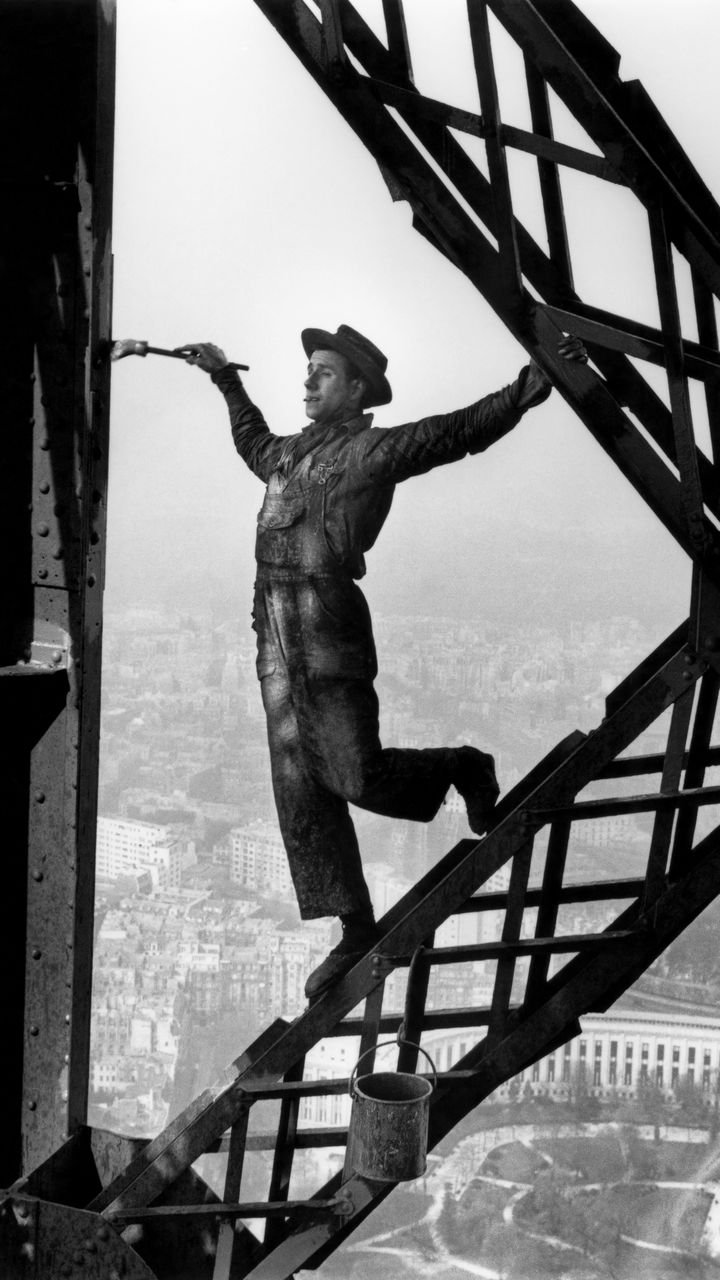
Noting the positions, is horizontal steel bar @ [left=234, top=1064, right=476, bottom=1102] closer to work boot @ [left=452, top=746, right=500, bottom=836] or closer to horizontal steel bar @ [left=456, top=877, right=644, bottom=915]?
horizontal steel bar @ [left=456, top=877, right=644, bottom=915]

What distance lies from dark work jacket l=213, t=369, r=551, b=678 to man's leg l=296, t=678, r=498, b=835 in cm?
12

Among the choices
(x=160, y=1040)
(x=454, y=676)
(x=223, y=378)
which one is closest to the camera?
(x=223, y=378)

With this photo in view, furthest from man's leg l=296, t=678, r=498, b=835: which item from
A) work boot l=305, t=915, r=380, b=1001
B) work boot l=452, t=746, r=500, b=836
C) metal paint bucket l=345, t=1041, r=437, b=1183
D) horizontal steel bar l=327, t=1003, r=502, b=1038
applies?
metal paint bucket l=345, t=1041, r=437, b=1183

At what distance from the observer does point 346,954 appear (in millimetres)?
5406

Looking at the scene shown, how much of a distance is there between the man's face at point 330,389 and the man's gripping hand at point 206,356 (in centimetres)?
47

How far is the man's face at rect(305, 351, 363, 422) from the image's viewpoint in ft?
18.4

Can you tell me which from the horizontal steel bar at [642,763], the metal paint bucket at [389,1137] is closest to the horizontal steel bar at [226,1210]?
the metal paint bucket at [389,1137]

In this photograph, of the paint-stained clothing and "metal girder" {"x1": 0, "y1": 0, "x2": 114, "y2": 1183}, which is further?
the paint-stained clothing

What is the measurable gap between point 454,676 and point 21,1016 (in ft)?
21.2

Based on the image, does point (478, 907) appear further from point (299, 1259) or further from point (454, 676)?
point (454, 676)

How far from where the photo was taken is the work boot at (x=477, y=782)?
214 inches

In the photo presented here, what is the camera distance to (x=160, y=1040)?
19.8 m

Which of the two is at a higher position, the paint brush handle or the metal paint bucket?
the paint brush handle

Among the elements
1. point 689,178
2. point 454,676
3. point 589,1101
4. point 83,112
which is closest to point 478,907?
point 689,178
